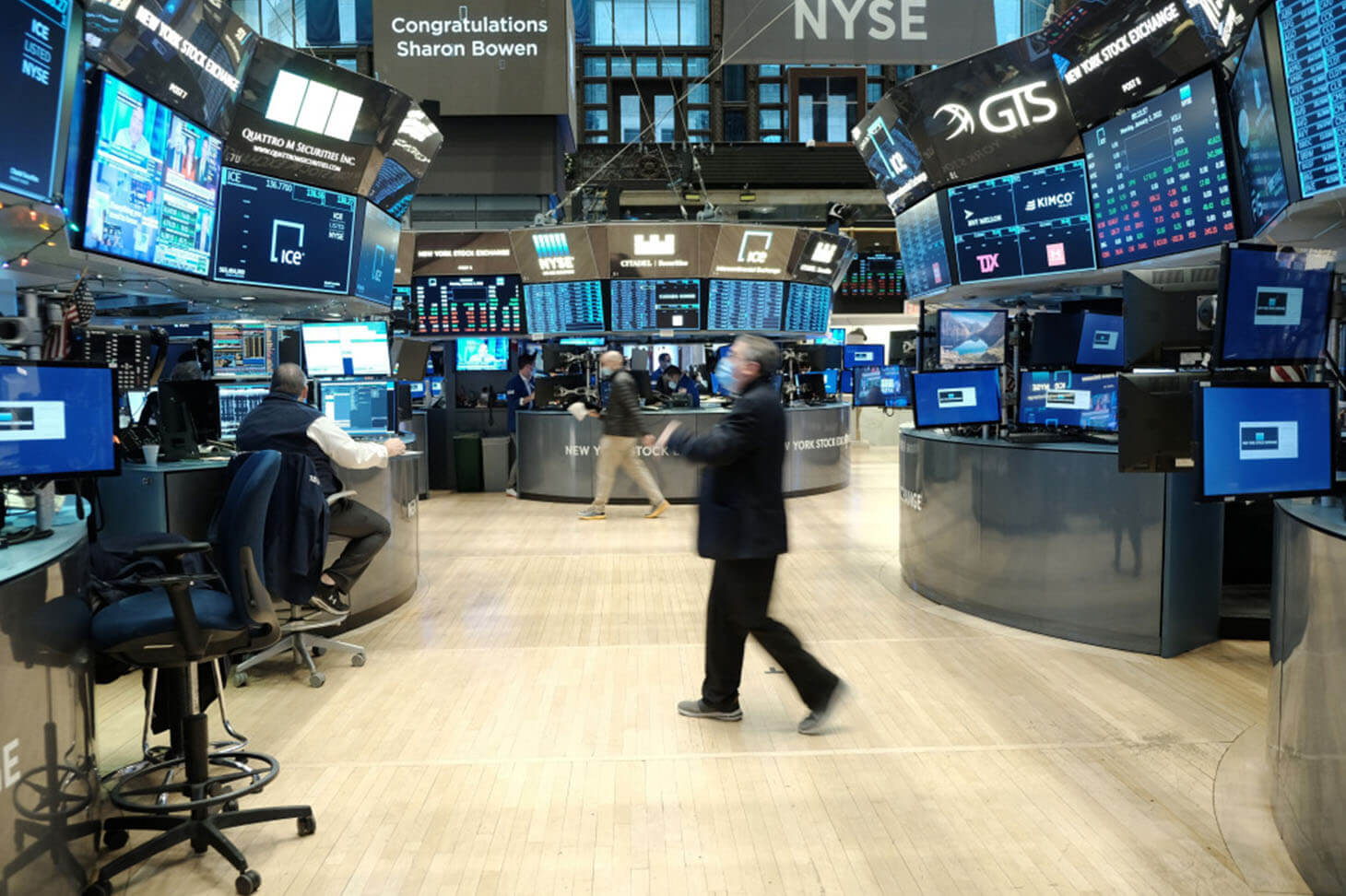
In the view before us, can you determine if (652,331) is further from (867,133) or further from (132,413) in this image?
(132,413)

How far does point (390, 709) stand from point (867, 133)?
5222 mm

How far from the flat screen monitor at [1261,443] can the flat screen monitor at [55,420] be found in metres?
3.37

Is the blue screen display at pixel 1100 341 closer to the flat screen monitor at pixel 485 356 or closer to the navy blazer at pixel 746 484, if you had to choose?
the navy blazer at pixel 746 484

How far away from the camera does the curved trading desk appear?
259cm

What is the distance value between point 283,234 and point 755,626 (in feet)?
13.2

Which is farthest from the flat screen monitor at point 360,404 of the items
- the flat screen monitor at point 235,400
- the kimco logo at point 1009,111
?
the kimco logo at point 1009,111

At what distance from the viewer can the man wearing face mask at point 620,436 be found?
30.3ft

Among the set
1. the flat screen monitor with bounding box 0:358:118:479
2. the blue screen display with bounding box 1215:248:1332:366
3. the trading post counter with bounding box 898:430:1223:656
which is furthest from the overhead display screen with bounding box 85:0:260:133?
the trading post counter with bounding box 898:430:1223:656

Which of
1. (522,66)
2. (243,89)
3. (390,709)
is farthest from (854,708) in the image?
(522,66)

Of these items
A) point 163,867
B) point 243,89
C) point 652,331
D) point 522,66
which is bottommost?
point 163,867

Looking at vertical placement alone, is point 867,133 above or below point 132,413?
above

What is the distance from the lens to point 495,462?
1209 centimetres

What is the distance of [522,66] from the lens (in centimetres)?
1119

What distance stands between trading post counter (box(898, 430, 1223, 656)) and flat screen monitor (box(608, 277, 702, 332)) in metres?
5.98
